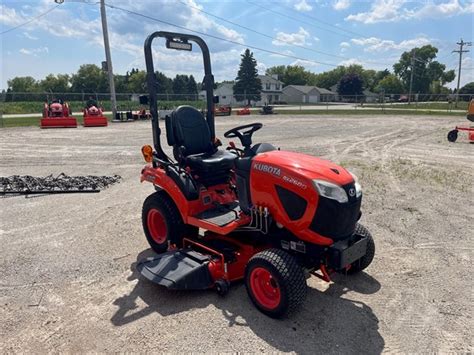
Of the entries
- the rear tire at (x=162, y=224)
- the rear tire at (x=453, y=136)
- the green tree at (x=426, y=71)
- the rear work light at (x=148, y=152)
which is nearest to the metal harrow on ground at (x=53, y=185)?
the rear tire at (x=162, y=224)

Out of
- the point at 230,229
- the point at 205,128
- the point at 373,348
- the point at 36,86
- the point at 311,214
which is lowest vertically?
the point at 373,348

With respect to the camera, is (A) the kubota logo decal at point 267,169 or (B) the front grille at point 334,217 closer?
(B) the front grille at point 334,217

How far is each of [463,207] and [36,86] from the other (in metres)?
84.2

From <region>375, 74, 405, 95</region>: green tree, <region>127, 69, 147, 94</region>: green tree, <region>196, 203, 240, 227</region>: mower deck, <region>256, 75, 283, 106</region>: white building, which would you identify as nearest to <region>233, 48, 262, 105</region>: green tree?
<region>256, 75, 283, 106</region>: white building

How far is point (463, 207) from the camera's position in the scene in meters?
5.91

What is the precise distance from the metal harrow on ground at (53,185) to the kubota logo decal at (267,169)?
4.69 meters

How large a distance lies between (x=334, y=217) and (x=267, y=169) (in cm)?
67

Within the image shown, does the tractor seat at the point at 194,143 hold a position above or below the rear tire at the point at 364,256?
above

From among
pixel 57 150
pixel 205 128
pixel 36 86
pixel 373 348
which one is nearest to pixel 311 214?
pixel 373 348

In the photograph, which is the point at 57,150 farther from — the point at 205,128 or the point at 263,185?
the point at 263,185

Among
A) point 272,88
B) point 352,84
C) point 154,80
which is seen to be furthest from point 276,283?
point 352,84

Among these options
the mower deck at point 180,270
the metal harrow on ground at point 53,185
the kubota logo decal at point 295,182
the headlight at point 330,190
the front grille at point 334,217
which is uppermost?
the kubota logo decal at point 295,182

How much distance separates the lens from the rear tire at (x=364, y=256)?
140 inches

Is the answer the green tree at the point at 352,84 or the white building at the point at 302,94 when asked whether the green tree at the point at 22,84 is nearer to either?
the white building at the point at 302,94
